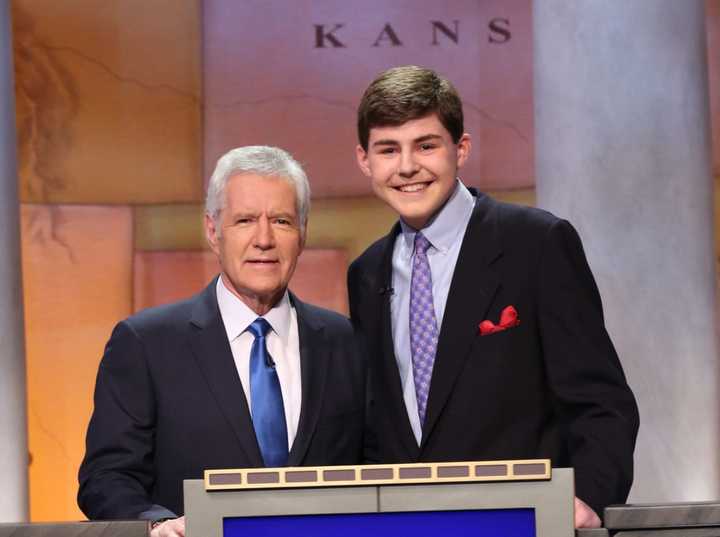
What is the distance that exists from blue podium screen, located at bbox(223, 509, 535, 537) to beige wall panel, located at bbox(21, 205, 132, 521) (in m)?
4.27

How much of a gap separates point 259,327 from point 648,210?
211 centimetres

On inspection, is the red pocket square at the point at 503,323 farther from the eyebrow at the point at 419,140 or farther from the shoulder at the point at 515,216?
the eyebrow at the point at 419,140

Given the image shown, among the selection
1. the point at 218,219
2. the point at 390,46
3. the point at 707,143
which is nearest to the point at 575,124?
the point at 707,143

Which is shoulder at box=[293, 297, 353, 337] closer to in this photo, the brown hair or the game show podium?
the brown hair

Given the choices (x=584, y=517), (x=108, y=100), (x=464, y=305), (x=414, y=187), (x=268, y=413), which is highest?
(x=108, y=100)

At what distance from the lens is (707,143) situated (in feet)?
14.1

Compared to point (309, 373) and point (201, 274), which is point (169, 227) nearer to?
point (201, 274)

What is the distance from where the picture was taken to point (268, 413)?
2.31 m

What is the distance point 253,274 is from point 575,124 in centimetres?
Result: 210

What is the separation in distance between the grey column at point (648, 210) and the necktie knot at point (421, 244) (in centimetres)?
166

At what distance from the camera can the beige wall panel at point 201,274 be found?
5.59m

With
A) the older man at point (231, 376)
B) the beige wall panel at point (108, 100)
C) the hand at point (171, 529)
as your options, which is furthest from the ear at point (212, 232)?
the beige wall panel at point (108, 100)

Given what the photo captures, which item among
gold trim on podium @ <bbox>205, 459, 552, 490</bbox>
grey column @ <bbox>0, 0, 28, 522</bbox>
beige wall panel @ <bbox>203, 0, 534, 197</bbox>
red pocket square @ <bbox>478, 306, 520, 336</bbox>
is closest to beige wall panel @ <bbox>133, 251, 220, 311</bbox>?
beige wall panel @ <bbox>203, 0, 534, 197</bbox>

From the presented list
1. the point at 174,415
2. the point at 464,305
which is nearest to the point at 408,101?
the point at 464,305
